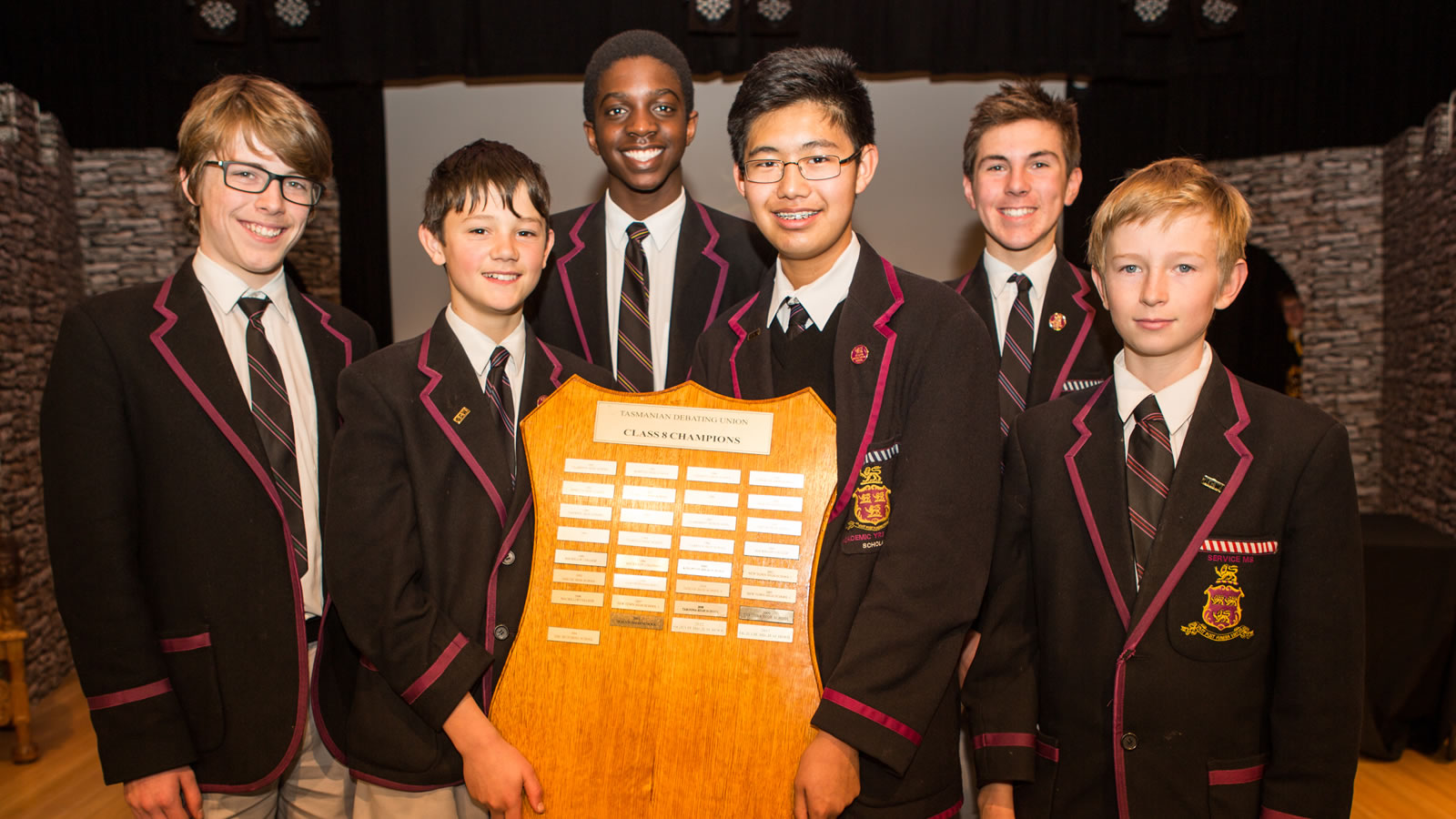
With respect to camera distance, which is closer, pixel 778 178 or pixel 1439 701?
pixel 778 178

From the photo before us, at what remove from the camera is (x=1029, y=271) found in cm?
217

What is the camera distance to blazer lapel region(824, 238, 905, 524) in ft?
5.00

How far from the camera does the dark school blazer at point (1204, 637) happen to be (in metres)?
1.49

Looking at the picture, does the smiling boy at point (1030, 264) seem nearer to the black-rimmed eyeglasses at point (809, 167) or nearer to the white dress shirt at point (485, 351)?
the black-rimmed eyeglasses at point (809, 167)

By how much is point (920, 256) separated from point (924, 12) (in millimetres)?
1222

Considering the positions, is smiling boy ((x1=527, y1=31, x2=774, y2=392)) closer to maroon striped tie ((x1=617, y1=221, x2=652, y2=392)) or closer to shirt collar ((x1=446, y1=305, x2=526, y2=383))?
maroon striped tie ((x1=617, y1=221, x2=652, y2=392))

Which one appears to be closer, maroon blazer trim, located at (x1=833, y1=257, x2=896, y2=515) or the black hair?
maroon blazer trim, located at (x1=833, y1=257, x2=896, y2=515)

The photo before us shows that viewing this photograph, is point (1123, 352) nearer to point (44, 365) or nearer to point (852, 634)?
point (852, 634)

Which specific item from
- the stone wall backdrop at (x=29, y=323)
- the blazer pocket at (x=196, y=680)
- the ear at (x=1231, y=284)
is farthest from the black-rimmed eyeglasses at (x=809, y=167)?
the stone wall backdrop at (x=29, y=323)

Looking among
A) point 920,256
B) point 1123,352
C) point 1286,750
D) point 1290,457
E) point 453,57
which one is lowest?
point 1286,750

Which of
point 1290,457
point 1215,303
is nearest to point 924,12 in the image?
point 1215,303

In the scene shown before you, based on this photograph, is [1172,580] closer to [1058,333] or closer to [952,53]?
[1058,333]

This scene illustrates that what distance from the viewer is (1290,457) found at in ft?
4.99

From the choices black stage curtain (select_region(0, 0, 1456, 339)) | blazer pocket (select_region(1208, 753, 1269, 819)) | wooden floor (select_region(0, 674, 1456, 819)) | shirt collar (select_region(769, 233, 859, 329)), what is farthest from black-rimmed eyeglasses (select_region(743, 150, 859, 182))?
wooden floor (select_region(0, 674, 1456, 819))
